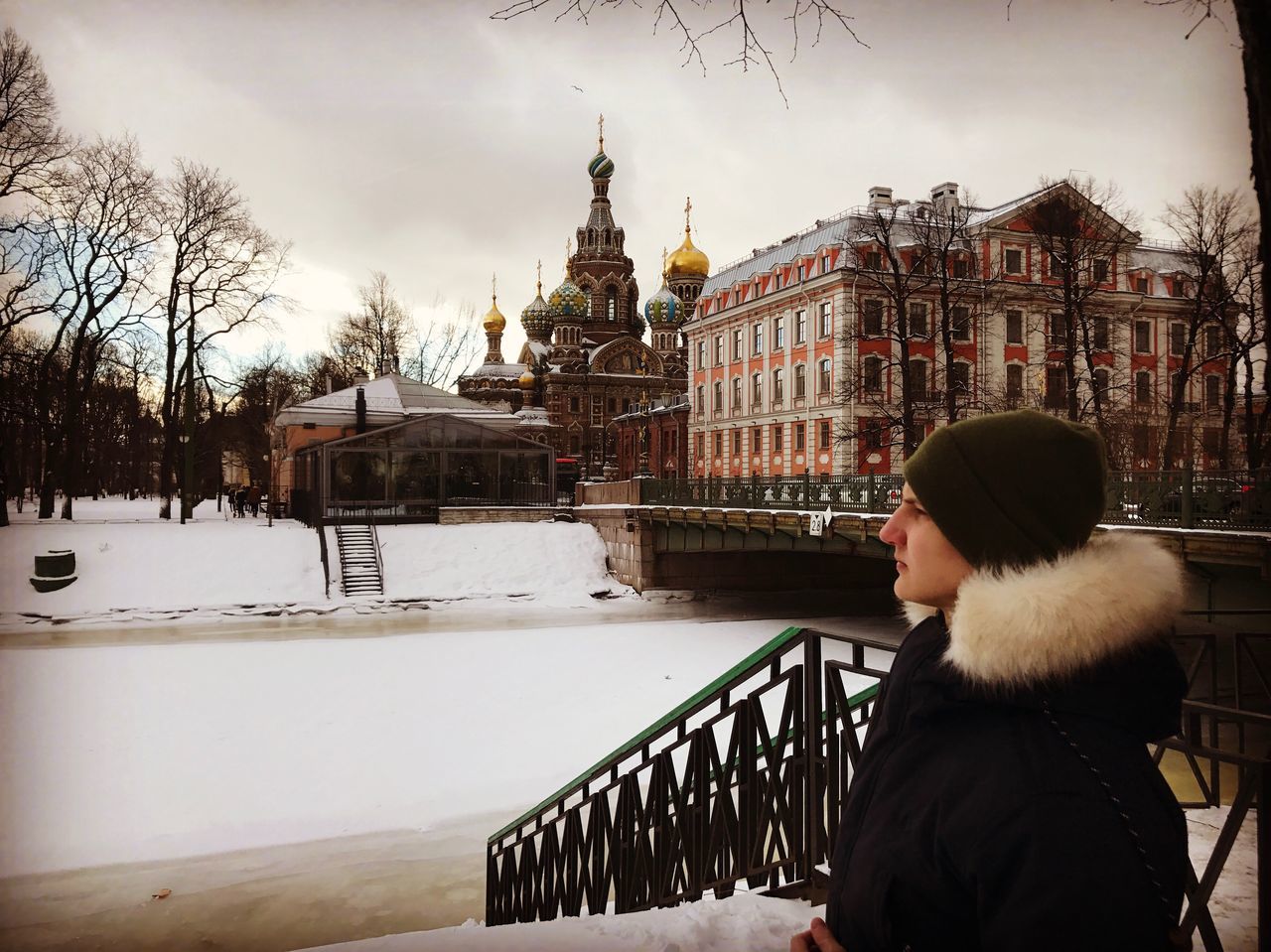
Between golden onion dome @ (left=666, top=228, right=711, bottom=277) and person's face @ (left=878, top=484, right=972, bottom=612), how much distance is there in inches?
2146

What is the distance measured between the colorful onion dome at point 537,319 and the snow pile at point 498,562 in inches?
1853

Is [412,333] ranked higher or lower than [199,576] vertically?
higher

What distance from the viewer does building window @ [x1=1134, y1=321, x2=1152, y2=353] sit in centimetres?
2176

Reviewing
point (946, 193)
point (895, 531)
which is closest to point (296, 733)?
point (895, 531)

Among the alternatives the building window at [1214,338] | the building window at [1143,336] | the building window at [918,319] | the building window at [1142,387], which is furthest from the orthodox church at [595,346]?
the building window at [1214,338]

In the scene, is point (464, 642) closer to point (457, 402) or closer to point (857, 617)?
point (857, 617)

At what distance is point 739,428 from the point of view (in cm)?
3312

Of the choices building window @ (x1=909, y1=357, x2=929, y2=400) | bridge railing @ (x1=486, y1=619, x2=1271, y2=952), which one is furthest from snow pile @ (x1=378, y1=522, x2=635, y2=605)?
bridge railing @ (x1=486, y1=619, x2=1271, y2=952)

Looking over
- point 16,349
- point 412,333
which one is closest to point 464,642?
point 16,349

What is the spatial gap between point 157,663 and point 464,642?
15.9 ft

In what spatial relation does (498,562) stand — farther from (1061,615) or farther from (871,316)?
(1061,615)

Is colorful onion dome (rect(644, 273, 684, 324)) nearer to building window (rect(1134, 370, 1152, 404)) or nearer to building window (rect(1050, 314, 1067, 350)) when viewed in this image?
building window (rect(1050, 314, 1067, 350))

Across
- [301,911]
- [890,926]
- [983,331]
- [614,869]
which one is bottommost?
[301,911]

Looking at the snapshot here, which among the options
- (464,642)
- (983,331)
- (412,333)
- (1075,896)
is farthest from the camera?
(412,333)
